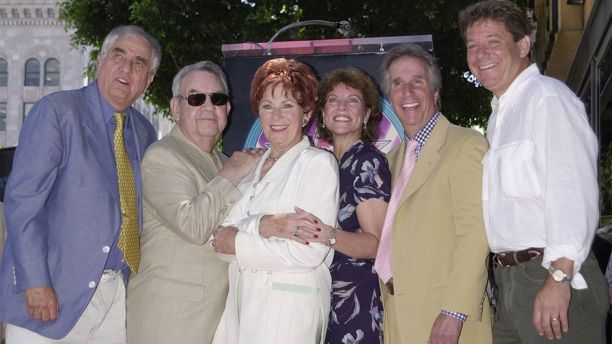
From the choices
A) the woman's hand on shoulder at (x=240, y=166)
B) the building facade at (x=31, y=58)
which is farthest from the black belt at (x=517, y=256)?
the building facade at (x=31, y=58)

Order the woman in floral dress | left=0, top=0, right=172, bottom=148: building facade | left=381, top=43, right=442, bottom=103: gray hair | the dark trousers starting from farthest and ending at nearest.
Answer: left=0, top=0, right=172, bottom=148: building facade < left=381, top=43, right=442, bottom=103: gray hair < the woman in floral dress < the dark trousers

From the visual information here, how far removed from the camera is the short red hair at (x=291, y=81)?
355 centimetres

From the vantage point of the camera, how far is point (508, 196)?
3.14m

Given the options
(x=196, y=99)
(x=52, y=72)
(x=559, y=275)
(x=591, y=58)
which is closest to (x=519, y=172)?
(x=559, y=275)

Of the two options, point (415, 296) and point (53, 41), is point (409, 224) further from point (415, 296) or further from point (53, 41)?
point (53, 41)

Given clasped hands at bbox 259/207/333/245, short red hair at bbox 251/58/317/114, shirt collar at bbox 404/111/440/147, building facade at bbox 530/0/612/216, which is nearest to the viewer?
clasped hands at bbox 259/207/333/245

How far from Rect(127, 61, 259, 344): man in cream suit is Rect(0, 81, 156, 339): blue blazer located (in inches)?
8.8

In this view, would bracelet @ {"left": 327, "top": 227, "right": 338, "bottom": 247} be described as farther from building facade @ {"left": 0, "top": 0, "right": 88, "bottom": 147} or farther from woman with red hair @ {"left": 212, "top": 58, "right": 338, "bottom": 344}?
building facade @ {"left": 0, "top": 0, "right": 88, "bottom": 147}

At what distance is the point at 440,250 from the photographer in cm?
339

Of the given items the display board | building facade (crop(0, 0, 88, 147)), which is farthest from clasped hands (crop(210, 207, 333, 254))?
building facade (crop(0, 0, 88, 147))

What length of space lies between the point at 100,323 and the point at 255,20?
11.0 metres

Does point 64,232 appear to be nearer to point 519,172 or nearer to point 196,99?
point 196,99

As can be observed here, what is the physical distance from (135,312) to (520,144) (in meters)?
2.16

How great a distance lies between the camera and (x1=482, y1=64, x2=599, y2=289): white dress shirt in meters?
2.89
